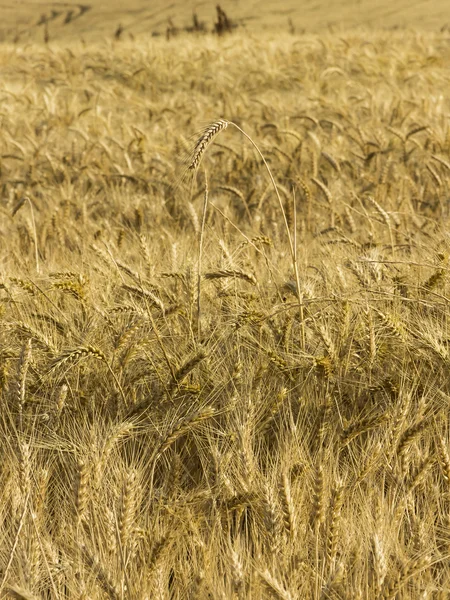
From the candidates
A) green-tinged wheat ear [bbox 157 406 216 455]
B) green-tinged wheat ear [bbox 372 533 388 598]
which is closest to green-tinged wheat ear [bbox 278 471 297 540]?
green-tinged wheat ear [bbox 372 533 388 598]

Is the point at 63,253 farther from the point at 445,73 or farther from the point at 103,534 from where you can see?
the point at 445,73

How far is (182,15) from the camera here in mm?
25594

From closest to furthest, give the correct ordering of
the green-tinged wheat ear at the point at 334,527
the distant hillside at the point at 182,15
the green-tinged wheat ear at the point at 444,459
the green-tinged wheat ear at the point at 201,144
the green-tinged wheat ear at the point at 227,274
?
the green-tinged wheat ear at the point at 334,527 → the green-tinged wheat ear at the point at 444,459 → the green-tinged wheat ear at the point at 201,144 → the green-tinged wheat ear at the point at 227,274 → the distant hillside at the point at 182,15

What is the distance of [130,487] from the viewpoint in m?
1.27

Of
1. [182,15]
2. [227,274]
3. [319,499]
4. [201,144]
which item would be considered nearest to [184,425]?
[319,499]

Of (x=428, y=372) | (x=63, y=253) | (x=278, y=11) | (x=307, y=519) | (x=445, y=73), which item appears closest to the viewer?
(x=307, y=519)

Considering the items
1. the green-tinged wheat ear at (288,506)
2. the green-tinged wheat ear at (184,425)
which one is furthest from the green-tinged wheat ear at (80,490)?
the green-tinged wheat ear at (288,506)

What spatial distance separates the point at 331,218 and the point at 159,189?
4.55 feet

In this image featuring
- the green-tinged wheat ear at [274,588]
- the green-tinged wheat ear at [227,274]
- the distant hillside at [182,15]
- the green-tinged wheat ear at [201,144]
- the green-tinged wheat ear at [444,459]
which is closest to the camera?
the green-tinged wheat ear at [274,588]

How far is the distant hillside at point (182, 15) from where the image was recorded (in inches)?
843

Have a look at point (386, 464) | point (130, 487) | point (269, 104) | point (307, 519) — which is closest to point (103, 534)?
point (130, 487)

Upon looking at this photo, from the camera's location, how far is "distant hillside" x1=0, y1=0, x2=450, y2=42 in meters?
21.4

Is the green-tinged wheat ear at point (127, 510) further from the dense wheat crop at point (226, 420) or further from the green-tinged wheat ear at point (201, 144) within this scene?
the green-tinged wheat ear at point (201, 144)

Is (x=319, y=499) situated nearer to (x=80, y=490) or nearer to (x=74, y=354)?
(x=80, y=490)
